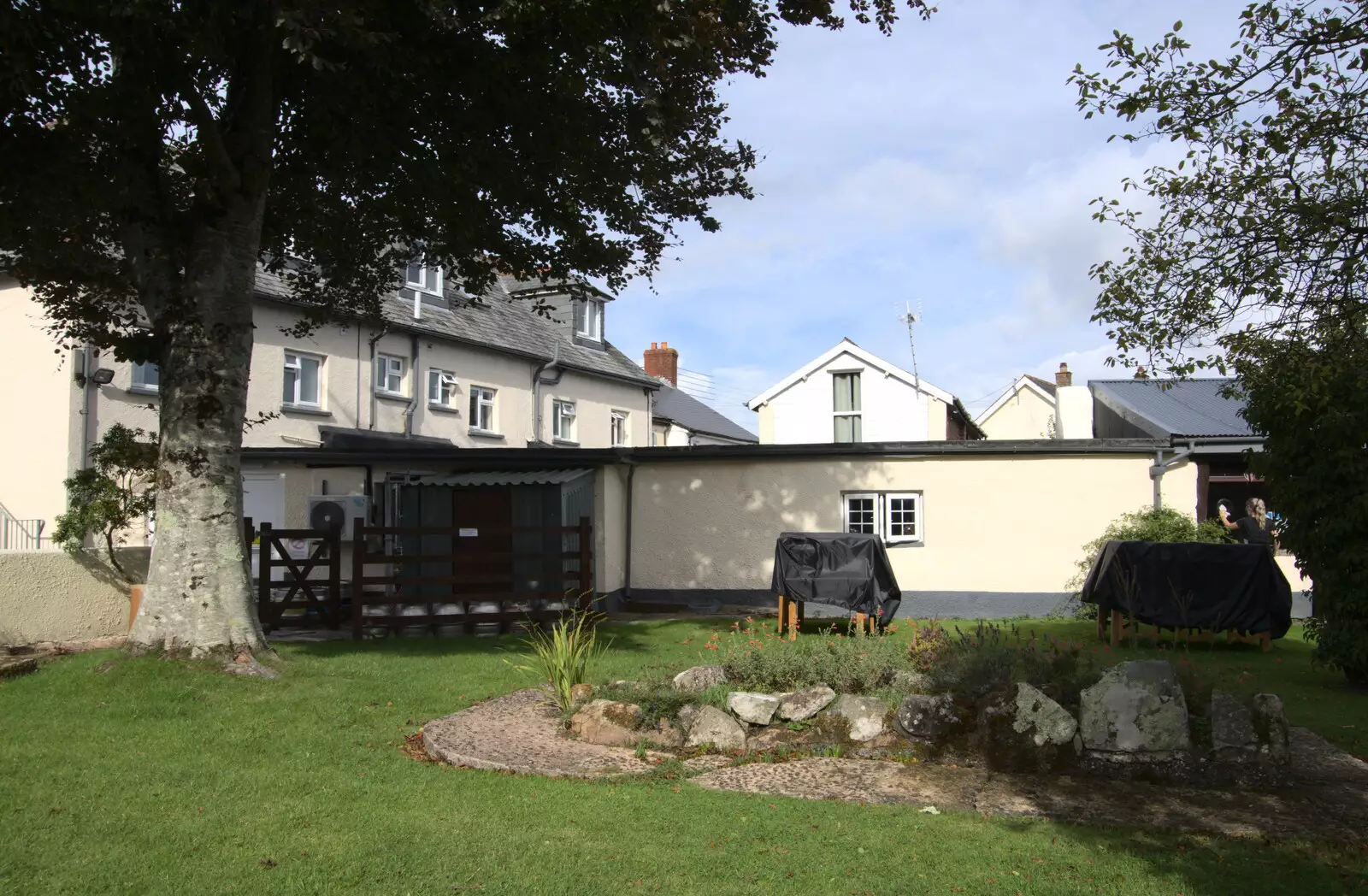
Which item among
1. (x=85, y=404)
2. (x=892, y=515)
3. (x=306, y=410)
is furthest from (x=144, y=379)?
(x=892, y=515)

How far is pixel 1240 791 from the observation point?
643 cm

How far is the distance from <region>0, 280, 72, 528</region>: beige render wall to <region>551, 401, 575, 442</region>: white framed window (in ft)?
45.8

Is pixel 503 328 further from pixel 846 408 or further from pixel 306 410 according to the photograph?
pixel 846 408

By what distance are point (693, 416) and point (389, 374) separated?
58.5 ft

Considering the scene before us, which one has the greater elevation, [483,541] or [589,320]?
[589,320]

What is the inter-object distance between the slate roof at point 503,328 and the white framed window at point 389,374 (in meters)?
0.82

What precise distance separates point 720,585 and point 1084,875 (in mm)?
14704

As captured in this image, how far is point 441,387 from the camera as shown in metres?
26.9

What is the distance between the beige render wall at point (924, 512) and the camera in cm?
1845

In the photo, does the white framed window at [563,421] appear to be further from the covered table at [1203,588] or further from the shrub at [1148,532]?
the covered table at [1203,588]

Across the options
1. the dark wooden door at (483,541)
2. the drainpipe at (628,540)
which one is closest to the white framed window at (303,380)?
the dark wooden door at (483,541)

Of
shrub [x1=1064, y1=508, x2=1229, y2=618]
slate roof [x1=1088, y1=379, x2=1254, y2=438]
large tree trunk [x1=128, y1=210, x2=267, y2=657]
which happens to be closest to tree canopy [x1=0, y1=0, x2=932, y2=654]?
large tree trunk [x1=128, y1=210, x2=267, y2=657]

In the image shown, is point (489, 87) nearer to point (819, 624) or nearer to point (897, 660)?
point (897, 660)

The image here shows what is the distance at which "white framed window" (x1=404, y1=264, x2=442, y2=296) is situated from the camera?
1053 inches
